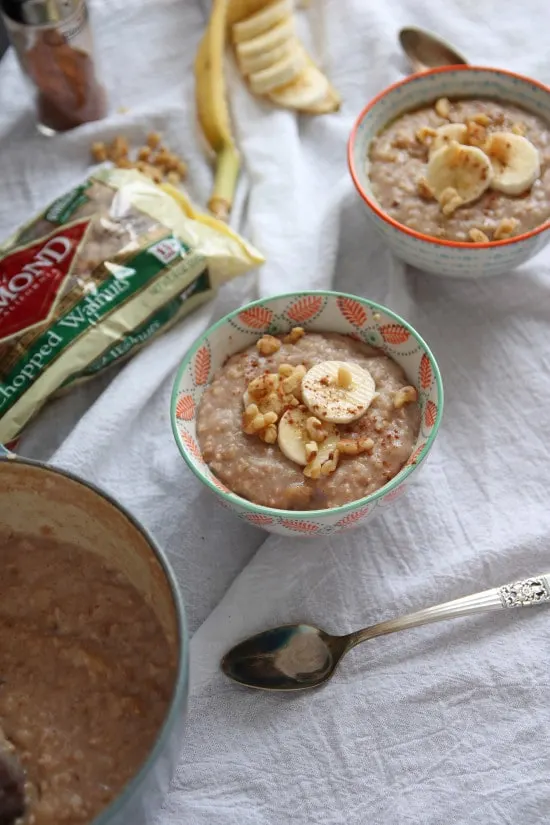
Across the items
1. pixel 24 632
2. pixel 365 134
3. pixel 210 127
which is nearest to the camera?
pixel 24 632

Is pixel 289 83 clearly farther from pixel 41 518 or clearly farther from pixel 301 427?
pixel 41 518

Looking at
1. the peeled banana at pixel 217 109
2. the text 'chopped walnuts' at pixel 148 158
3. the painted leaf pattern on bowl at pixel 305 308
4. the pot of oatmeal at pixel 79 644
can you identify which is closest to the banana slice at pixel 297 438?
the painted leaf pattern on bowl at pixel 305 308

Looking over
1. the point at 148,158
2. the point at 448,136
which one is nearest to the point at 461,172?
the point at 448,136

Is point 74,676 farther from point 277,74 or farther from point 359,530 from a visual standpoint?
point 277,74

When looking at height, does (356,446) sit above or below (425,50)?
below

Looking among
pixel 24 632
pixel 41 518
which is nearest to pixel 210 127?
pixel 41 518

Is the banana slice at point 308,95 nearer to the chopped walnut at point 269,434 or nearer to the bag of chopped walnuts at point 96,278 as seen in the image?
the bag of chopped walnuts at point 96,278

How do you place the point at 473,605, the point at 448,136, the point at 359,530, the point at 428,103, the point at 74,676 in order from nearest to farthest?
the point at 74,676 → the point at 473,605 → the point at 359,530 → the point at 448,136 → the point at 428,103
